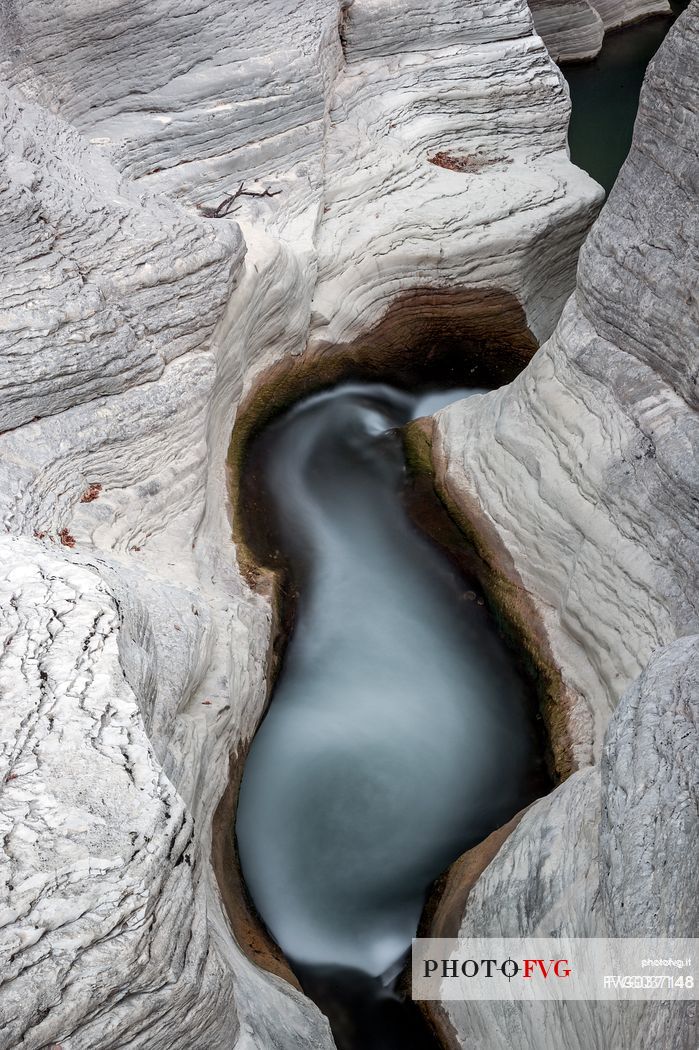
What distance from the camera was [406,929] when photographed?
5.02 m

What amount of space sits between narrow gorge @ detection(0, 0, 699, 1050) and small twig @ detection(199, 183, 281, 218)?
37 millimetres

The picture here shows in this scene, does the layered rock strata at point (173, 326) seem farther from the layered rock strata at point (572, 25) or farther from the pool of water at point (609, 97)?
the layered rock strata at point (572, 25)

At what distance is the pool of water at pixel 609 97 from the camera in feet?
36.7

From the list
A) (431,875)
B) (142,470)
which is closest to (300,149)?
(142,470)

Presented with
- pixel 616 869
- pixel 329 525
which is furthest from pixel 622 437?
pixel 616 869

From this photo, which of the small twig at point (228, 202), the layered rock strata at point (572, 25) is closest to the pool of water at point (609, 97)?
the layered rock strata at point (572, 25)

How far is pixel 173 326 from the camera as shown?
237 inches

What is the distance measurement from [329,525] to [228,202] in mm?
2852

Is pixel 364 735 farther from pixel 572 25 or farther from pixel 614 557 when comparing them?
pixel 572 25

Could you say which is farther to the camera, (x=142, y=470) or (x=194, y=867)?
(x=142, y=470)

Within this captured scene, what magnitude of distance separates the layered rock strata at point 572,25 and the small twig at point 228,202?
24.6 feet

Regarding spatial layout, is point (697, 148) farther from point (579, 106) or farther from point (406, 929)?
point (579, 106)

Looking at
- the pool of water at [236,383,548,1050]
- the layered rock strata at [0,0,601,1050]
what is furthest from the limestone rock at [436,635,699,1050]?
the layered rock strata at [0,0,601,1050]

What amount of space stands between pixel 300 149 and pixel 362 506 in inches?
128
